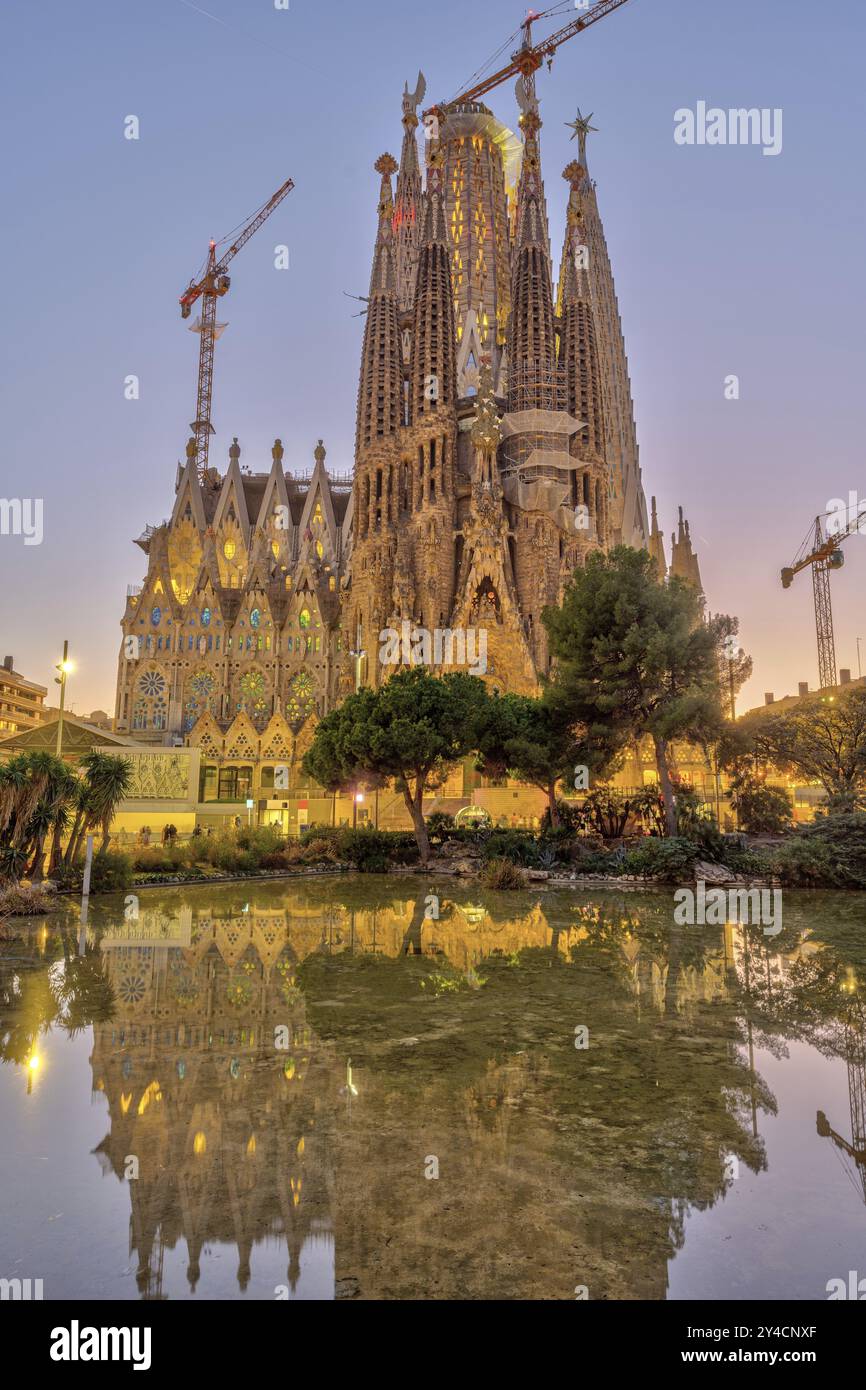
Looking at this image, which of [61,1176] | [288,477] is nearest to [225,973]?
[61,1176]

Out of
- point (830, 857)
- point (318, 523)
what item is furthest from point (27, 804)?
point (318, 523)

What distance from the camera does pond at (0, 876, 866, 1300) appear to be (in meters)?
3.69

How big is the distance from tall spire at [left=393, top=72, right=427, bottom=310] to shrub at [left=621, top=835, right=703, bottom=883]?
62.5 metres

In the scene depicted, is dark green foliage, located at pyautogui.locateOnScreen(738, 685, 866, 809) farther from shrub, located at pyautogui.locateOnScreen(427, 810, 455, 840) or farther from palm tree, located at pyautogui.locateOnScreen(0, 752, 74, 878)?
palm tree, located at pyautogui.locateOnScreen(0, 752, 74, 878)

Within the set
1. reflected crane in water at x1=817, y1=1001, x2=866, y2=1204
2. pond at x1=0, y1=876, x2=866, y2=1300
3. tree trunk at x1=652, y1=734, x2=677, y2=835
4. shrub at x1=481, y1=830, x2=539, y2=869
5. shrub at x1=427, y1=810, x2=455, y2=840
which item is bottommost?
reflected crane in water at x1=817, y1=1001, x2=866, y2=1204

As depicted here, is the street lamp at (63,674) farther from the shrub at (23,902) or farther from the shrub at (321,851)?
the shrub at (321,851)

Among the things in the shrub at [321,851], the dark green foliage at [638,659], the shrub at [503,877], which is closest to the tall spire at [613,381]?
the dark green foliage at [638,659]

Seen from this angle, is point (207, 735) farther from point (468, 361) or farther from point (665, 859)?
point (665, 859)

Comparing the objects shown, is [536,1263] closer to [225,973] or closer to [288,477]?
[225,973]

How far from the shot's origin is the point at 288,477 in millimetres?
76688

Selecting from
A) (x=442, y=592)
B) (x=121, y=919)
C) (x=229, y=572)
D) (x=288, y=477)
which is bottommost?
(x=121, y=919)

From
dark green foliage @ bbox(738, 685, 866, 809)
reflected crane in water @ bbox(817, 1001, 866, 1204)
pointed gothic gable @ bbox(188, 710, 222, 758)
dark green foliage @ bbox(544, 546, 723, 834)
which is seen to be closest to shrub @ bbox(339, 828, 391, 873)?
dark green foliage @ bbox(544, 546, 723, 834)

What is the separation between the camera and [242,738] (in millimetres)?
56625
